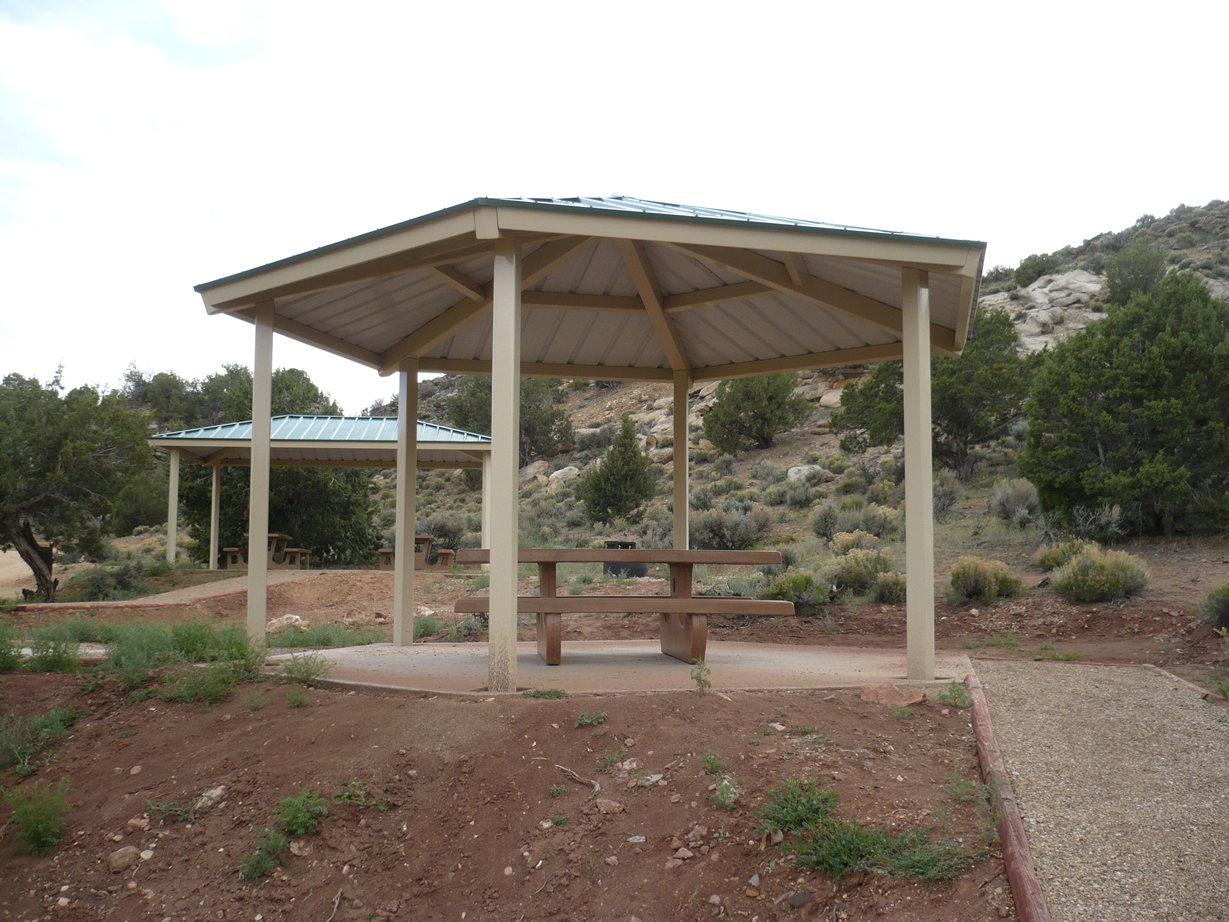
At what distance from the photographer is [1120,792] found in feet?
12.8

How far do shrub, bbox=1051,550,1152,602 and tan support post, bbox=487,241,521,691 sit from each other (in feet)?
26.3

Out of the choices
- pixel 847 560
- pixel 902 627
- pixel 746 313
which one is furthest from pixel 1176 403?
pixel 746 313

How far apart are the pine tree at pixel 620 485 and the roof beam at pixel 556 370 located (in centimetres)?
1690

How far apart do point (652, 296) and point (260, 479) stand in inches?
161

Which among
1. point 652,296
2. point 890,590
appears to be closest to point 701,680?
point 652,296

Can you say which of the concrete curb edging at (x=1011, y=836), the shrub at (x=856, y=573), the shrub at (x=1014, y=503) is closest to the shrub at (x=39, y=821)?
the concrete curb edging at (x=1011, y=836)

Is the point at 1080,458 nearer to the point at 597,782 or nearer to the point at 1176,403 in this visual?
the point at 1176,403

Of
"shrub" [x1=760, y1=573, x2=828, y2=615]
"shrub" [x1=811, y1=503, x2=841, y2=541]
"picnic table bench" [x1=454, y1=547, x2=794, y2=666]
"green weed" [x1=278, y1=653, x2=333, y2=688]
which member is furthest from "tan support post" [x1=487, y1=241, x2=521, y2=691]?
"shrub" [x1=811, y1=503, x2=841, y2=541]

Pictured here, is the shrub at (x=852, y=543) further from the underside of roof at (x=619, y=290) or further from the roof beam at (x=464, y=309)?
the roof beam at (x=464, y=309)

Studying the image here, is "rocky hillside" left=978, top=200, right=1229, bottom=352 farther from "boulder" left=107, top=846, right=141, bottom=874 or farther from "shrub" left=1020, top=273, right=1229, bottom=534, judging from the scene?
"boulder" left=107, top=846, right=141, bottom=874

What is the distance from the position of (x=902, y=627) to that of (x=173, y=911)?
28.2 feet

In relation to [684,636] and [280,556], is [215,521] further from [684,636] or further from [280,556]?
[684,636]

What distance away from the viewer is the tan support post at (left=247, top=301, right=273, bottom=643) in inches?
255

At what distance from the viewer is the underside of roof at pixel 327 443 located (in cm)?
2047
